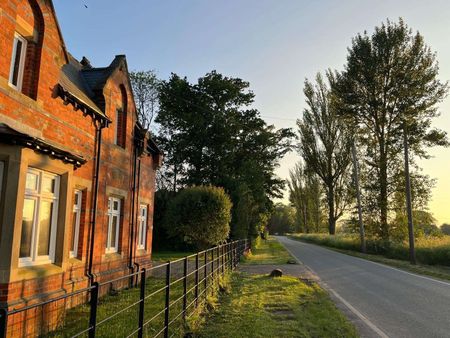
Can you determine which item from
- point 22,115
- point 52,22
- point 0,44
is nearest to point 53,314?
point 22,115

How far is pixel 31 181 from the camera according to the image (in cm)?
778

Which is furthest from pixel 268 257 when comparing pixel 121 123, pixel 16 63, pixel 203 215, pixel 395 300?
pixel 16 63

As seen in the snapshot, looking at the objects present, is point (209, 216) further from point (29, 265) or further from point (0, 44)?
point (0, 44)

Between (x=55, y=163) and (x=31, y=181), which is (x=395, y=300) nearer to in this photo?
(x=55, y=163)

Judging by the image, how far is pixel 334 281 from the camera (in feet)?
49.5

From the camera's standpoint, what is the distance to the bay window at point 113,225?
1230cm

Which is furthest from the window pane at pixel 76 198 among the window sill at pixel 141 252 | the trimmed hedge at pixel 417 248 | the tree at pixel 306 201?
the tree at pixel 306 201

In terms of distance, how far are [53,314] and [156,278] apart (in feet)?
21.6

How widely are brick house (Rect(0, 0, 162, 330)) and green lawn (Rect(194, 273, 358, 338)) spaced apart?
3.54 meters

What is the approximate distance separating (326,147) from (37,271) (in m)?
45.9

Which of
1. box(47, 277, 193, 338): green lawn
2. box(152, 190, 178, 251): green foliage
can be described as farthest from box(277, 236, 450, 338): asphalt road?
box(152, 190, 178, 251): green foliage

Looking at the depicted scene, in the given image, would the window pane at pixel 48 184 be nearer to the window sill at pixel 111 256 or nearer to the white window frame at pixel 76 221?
the white window frame at pixel 76 221

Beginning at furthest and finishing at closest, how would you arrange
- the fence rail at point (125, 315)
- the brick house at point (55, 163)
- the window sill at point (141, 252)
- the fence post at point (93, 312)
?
the window sill at point (141, 252) < the brick house at point (55, 163) < the fence rail at point (125, 315) < the fence post at point (93, 312)

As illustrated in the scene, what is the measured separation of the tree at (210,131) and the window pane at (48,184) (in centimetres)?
2682
